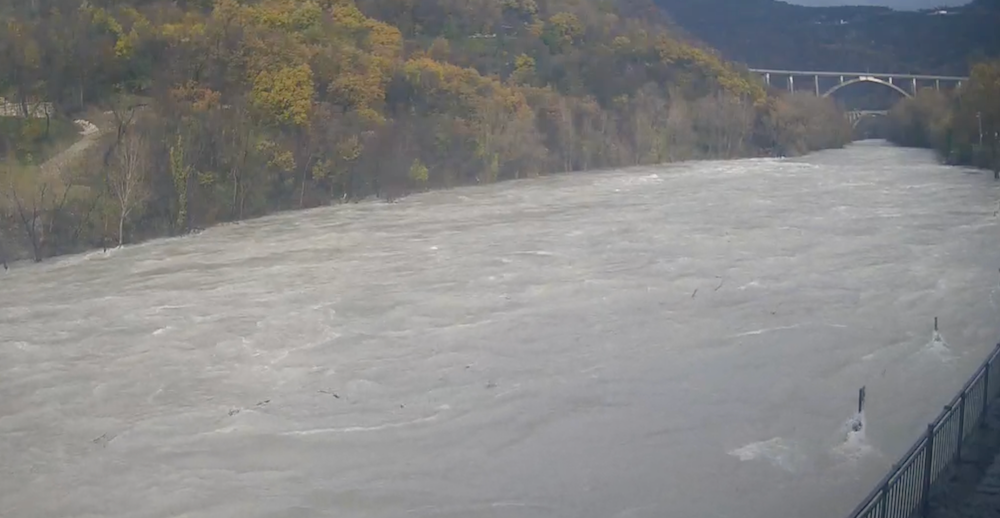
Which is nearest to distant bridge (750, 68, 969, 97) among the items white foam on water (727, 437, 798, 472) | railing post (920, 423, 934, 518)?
white foam on water (727, 437, 798, 472)

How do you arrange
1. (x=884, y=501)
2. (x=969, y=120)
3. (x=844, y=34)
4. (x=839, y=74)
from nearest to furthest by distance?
(x=884, y=501) → (x=969, y=120) → (x=844, y=34) → (x=839, y=74)

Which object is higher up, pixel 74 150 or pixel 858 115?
pixel 74 150

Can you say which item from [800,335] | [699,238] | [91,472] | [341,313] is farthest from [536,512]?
[699,238]

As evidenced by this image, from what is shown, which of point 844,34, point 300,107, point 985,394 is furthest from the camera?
point 844,34

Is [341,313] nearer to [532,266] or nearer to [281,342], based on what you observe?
[281,342]

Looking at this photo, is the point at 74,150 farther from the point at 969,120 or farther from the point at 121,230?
the point at 969,120

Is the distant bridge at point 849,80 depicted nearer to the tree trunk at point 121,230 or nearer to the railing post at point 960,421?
the tree trunk at point 121,230

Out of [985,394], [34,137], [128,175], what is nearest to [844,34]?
[128,175]

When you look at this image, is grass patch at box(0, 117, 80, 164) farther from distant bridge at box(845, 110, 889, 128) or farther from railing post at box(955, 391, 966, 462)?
distant bridge at box(845, 110, 889, 128)
